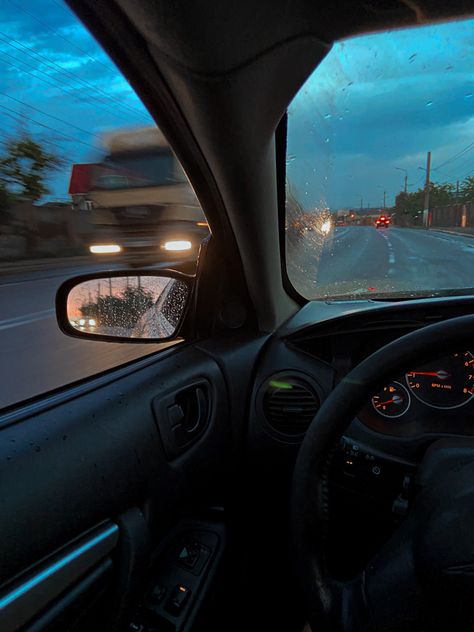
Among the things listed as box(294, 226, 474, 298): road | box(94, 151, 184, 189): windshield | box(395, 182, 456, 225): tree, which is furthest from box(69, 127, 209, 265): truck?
box(395, 182, 456, 225): tree

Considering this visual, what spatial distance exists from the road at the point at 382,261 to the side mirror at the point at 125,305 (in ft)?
2.51

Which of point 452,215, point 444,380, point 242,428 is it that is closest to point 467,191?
point 452,215

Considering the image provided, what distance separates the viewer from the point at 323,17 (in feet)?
5.98

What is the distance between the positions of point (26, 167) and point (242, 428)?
5.02ft

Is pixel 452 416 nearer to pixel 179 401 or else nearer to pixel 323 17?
pixel 179 401

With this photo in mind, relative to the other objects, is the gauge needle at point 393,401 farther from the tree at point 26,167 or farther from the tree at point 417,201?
the tree at point 26,167

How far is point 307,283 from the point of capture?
300 cm

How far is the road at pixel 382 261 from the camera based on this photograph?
111 inches

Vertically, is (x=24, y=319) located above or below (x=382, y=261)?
below

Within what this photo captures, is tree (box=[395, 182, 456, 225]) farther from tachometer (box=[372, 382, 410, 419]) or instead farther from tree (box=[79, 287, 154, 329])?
tree (box=[79, 287, 154, 329])

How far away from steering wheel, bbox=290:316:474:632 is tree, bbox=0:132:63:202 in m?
1.43

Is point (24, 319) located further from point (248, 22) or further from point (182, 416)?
point (248, 22)

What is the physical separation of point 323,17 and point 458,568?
1.80 m

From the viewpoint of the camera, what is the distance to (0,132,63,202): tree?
1879 millimetres
